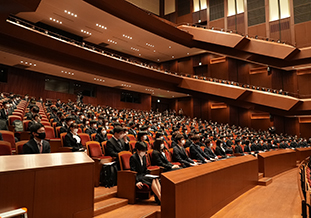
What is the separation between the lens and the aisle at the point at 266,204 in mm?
2968

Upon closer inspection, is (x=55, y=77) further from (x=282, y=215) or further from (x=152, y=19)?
(x=282, y=215)

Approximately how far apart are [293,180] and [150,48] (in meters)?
12.8

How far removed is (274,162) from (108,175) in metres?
4.52

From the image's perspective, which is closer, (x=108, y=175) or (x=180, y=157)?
(x=108, y=175)

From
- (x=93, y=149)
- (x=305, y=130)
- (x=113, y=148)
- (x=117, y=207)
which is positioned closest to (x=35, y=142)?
(x=117, y=207)

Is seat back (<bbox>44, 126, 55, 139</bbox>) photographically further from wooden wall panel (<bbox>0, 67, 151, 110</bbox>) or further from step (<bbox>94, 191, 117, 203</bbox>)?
wooden wall panel (<bbox>0, 67, 151, 110</bbox>)

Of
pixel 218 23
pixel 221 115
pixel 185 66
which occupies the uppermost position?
pixel 218 23

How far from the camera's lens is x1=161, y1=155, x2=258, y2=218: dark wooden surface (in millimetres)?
2135

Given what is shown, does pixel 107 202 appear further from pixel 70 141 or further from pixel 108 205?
pixel 70 141

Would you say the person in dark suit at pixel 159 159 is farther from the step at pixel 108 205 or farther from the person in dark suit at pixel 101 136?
the person in dark suit at pixel 101 136

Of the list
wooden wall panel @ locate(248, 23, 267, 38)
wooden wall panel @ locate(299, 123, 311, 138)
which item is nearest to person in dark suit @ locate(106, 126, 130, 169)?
wooden wall panel @ locate(248, 23, 267, 38)

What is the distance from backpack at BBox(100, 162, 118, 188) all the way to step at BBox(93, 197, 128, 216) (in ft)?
1.21

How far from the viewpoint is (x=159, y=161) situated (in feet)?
11.3

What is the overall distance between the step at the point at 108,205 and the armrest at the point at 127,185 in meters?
0.07
